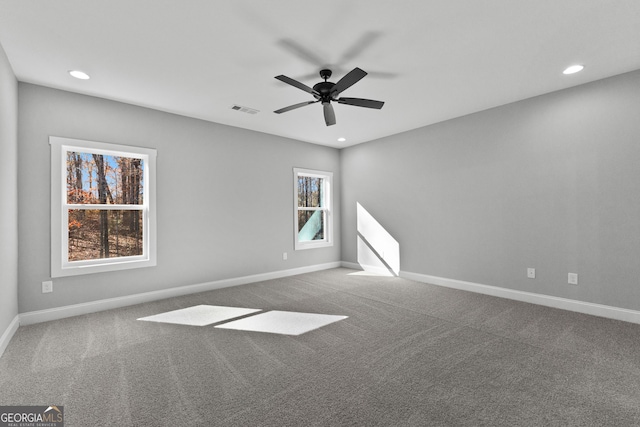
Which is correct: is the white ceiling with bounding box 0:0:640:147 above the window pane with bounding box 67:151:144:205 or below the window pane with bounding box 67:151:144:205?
above

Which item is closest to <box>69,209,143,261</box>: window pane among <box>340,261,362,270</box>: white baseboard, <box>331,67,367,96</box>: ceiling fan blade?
<box>331,67,367,96</box>: ceiling fan blade

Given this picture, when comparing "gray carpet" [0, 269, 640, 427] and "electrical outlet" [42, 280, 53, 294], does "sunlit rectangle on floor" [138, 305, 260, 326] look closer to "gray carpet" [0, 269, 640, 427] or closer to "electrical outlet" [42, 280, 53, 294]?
"gray carpet" [0, 269, 640, 427]

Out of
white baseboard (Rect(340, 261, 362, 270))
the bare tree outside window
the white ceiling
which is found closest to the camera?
the white ceiling

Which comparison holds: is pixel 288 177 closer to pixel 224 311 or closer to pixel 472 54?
pixel 224 311

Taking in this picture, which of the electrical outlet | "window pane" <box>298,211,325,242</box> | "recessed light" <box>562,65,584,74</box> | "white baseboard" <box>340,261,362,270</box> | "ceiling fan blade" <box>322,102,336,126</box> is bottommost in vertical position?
"white baseboard" <box>340,261,362,270</box>

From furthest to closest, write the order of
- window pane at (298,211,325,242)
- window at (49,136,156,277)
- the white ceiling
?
1. window pane at (298,211,325,242)
2. window at (49,136,156,277)
3. the white ceiling

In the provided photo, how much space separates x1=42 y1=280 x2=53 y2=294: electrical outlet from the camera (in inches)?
127

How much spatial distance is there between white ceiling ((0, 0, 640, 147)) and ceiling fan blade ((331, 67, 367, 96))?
255 millimetres

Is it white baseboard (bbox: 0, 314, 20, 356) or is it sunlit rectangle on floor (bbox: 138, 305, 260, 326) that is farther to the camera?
sunlit rectangle on floor (bbox: 138, 305, 260, 326)

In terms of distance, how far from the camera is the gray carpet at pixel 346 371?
1677 millimetres

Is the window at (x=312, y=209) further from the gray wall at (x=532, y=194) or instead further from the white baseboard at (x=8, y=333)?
the white baseboard at (x=8, y=333)

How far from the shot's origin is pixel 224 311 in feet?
11.5

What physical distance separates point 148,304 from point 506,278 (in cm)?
493

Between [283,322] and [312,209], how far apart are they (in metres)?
3.25
